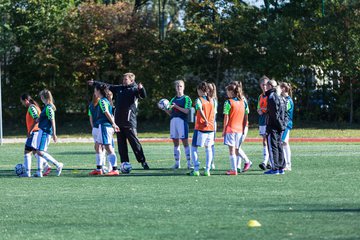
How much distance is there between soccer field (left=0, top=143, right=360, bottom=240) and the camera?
31.2 ft

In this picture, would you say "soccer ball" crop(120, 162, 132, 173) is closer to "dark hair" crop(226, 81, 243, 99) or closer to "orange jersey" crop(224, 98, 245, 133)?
"orange jersey" crop(224, 98, 245, 133)

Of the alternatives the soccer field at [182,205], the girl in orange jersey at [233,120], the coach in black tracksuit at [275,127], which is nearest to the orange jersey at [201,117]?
the girl in orange jersey at [233,120]

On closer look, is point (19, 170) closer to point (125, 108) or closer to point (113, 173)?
point (113, 173)

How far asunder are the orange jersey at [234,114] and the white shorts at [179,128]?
2214 mm

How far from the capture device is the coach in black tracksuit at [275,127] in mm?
16938

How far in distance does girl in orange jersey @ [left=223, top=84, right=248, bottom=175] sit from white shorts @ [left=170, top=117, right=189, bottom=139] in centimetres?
217

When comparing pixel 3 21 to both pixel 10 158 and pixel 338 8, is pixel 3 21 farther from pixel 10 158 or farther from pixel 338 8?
pixel 10 158

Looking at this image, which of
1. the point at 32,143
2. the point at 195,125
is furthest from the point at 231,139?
the point at 32,143

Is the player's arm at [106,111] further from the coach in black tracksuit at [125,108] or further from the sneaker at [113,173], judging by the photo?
the coach in black tracksuit at [125,108]

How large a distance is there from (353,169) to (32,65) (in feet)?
98.4

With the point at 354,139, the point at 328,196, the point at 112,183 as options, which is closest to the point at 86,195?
the point at 112,183

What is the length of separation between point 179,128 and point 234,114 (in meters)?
2.43

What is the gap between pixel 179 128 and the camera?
19.2 meters

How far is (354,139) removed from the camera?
110 ft
